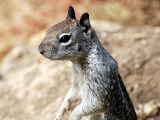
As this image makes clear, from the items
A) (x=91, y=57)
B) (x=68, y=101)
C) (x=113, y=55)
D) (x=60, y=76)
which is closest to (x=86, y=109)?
(x=68, y=101)

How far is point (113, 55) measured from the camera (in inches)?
396

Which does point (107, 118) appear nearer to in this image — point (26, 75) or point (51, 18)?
point (26, 75)

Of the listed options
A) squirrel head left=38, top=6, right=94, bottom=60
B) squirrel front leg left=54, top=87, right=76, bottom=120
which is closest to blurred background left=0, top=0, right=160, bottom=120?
squirrel front leg left=54, top=87, right=76, bottom=120

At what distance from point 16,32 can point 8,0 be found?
864mm

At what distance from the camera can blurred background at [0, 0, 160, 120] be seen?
925 cm

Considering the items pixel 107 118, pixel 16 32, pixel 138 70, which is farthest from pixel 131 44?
pixel 16 32

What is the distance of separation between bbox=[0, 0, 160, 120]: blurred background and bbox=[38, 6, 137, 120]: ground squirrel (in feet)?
5.40

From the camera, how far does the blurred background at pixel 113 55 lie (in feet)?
30.3

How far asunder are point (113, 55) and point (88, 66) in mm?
3020

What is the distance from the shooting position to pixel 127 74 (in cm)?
964

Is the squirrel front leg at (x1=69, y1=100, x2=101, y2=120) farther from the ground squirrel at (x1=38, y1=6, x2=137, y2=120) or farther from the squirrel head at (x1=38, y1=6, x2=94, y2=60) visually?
the squirrel head at (x1=38, y1=6, x2=94, y2=60)

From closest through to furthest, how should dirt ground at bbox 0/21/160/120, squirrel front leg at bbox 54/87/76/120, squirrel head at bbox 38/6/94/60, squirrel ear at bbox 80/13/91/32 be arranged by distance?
squirrel head at bbox 38/6/94/60 → squirrel ear at bbox 80/13/91/32 → squirrel front leg at bbox 54/87/76/120 → dirt ground at bbox 0/21/160/120

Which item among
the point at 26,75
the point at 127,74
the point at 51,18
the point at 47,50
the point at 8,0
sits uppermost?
the point at 8,0

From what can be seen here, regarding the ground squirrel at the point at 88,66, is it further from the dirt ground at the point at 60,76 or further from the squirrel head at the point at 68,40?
the dirt ground at the point at 60,76
